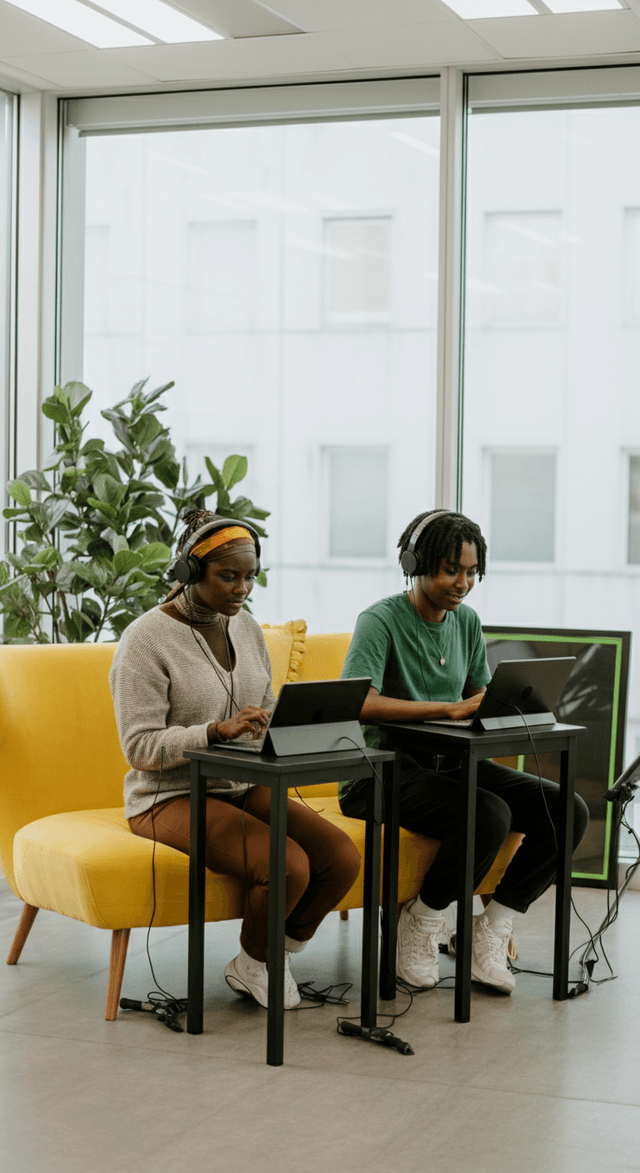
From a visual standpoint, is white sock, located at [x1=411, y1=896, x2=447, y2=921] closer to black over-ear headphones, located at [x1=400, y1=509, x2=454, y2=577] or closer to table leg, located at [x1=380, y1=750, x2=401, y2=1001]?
table leg, located at [x1=380, y1=750, x2=401, y2=1001]

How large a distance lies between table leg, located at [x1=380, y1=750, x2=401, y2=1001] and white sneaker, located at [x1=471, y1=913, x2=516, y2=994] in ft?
0.77

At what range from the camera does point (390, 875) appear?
340 cm

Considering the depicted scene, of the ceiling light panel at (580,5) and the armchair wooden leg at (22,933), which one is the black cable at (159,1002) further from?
the ceiling light panel at (580,5)

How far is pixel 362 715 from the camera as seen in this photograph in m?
3.41

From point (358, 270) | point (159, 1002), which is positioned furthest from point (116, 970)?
point (358, 270)

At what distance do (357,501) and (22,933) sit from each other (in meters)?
2.17

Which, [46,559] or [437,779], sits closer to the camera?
[437,779]

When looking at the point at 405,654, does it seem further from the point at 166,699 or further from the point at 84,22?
the point at 84,22

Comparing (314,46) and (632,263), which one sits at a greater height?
(314,46)

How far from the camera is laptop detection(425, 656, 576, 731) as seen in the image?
327 cm

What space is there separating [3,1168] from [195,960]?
2.57ft

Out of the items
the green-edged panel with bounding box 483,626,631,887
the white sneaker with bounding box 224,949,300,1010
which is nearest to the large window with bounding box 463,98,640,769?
the green-edged panel with bounding box 483,626,631,887

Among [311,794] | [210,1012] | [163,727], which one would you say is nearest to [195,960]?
[210,1012]

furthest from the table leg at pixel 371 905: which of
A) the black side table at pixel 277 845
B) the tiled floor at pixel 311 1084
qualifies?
the tiled floor at pixel 311 1084
